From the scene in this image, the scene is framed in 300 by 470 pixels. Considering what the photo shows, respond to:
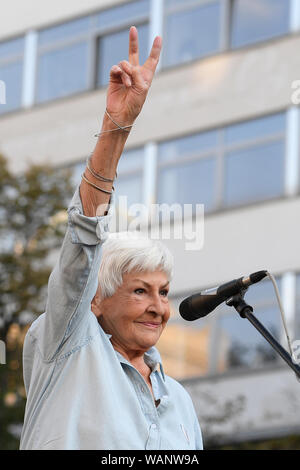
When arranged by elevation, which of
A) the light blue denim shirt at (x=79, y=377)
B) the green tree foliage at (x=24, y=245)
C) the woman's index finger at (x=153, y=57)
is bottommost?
the light blue denim shirt at (x=79, y=377)

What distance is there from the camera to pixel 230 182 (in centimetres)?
1709

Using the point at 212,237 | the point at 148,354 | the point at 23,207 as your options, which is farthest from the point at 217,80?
the point at 148,354

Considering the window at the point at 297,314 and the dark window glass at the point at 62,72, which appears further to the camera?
the dark window glass at the point at 62,72

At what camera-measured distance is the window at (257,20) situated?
17.2m

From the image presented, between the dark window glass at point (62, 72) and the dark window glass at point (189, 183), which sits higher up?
the dark window glass at point (62, 72)

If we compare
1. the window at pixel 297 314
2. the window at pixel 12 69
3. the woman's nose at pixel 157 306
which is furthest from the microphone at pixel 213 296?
the window at pixel 12 69

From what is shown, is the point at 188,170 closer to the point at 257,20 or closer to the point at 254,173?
the point at 254,173

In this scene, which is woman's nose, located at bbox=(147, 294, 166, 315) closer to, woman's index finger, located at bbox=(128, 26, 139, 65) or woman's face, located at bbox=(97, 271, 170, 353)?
woman's face, located at bbox=(97, 271, 170, 353)

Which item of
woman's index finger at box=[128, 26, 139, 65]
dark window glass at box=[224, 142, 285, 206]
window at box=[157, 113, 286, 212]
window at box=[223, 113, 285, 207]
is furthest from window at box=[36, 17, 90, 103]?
woman's index finger at box=[128, 26, 139, 65]

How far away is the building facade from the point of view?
51.9 ft

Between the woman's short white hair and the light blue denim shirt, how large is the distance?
199 millimetres

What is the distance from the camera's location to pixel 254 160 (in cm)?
1691
